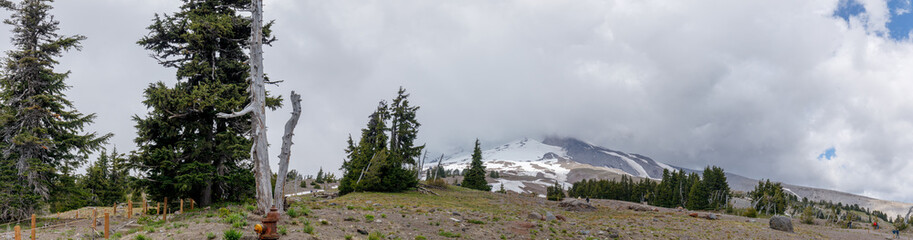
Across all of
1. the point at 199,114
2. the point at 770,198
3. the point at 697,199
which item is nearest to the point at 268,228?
the point at 199,114

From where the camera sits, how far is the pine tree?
2022 cm

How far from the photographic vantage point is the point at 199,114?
65.2ft

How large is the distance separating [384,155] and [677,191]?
252 ft

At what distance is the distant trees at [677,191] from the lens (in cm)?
7738

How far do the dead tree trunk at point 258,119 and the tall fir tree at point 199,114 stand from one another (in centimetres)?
350

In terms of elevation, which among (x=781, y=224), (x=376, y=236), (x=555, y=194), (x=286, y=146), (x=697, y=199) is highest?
(x=286, y=146)

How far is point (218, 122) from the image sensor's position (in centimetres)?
2077

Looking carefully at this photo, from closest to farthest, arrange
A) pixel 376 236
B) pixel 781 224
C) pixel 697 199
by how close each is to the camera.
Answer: pixel 376 236 < pixel 781 224 < pixel 697 199

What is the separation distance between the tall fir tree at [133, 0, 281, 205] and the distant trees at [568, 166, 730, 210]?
259 ft

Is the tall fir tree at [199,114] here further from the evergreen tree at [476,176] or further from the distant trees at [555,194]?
the distant trees at [555,194]

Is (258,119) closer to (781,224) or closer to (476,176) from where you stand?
(781,224)

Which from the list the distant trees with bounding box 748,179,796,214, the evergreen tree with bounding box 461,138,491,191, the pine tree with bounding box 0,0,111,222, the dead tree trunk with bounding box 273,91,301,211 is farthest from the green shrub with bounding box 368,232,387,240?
the distant trees with bounding box 748,179,796,214

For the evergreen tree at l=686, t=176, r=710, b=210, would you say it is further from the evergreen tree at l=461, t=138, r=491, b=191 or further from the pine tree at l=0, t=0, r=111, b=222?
the pine tree at l=0, t=0, r=111, b=222

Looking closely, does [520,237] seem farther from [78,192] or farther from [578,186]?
[578,186]
